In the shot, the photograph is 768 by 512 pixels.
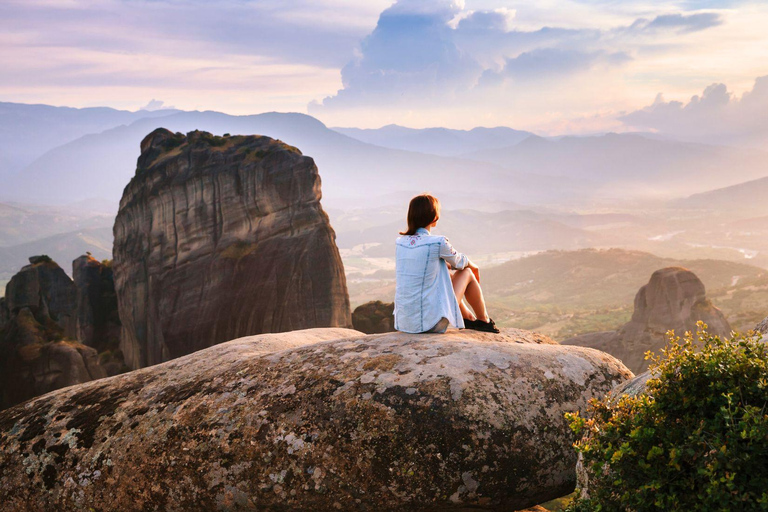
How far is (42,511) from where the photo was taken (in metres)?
8.82

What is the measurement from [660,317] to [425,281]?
73923mm

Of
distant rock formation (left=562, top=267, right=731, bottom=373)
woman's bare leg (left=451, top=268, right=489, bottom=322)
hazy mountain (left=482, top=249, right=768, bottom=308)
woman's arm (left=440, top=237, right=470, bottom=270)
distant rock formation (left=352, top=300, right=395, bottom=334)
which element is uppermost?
woman's arm (left=440, top=237, right=470, bottom=270)

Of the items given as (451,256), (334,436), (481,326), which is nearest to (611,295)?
(481,326)

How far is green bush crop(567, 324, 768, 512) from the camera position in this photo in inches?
179

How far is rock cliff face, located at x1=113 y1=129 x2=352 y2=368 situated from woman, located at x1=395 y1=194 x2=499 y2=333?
3681 cm

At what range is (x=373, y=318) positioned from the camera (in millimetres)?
54500

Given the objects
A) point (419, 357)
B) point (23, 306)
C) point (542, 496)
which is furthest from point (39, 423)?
point (23, 306)

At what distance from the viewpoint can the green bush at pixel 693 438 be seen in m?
4.56

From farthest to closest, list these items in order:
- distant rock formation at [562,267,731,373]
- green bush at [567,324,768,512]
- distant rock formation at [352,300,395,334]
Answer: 1. distant rock formation at [562,267,731,373]
2. distant rock formation at [352,300,395,334]
3. green bush at [567,324,768,512]

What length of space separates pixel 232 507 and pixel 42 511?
3516mm

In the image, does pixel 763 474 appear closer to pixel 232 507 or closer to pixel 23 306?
pixel 232 507

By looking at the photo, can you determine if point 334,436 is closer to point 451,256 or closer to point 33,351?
point 451,256

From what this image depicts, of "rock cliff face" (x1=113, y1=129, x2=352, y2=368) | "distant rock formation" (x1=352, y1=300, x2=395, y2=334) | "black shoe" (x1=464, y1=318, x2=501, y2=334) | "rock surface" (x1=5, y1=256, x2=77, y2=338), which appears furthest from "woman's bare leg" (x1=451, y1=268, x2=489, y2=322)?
"rock surface" (x1=5, y1=256, x2=77, y2=338)

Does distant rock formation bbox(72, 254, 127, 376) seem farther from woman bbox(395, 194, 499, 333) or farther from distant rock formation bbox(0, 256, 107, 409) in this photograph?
woman bbox(395, 194, 499, 333)
